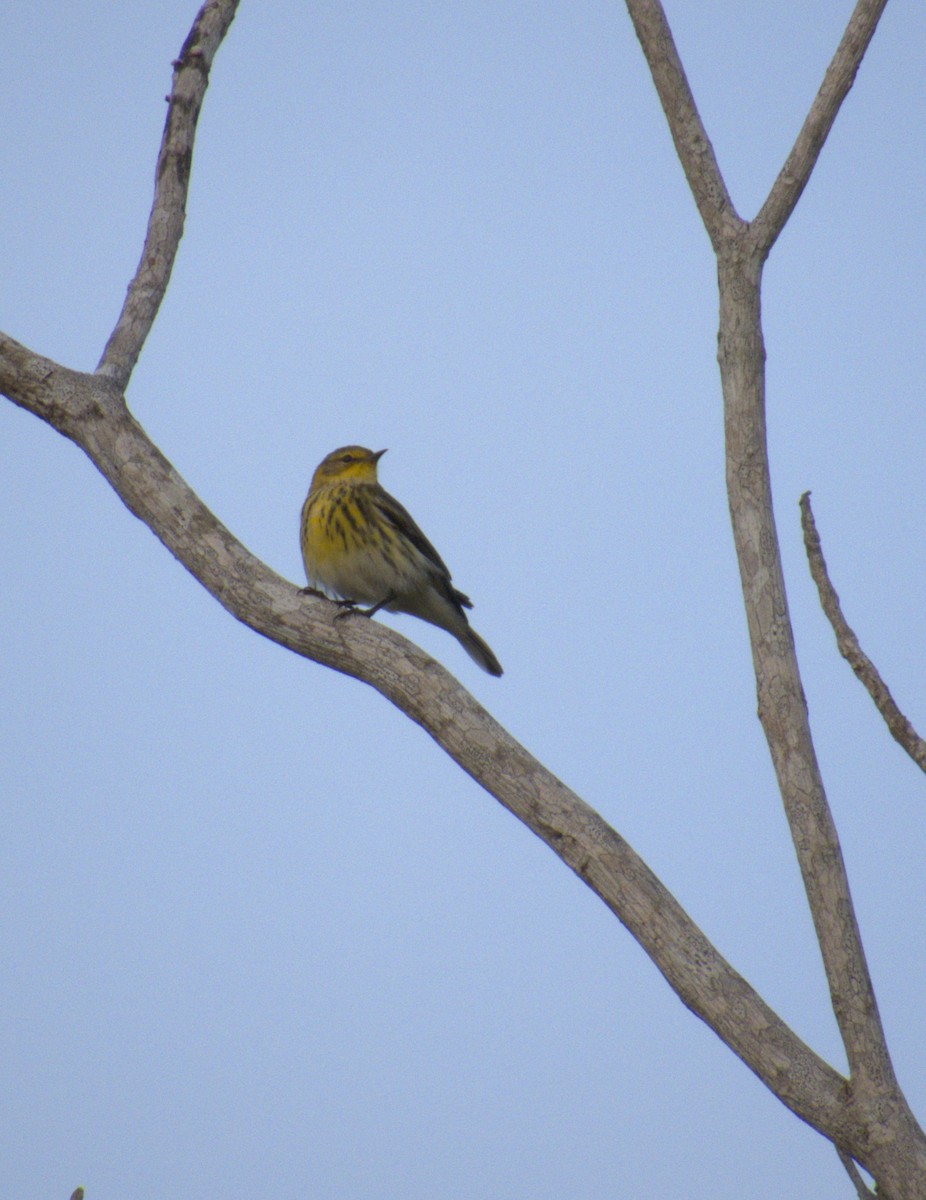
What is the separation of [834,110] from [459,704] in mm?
2769

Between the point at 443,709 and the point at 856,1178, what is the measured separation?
6.46ft

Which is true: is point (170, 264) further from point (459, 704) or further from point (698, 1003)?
point (698, 1003)

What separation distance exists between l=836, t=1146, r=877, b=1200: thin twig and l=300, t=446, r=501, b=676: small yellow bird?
4140 mm

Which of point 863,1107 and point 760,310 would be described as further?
point 760,310

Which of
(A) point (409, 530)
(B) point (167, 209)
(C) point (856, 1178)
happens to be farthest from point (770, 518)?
(A) point (409, 530)

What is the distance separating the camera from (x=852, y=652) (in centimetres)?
434

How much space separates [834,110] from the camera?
16.9 ft

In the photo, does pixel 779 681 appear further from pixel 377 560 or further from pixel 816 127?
pixel 377 560

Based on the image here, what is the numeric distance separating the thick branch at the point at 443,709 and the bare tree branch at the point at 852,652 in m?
0.94

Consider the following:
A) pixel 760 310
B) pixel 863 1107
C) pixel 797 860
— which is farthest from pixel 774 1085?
pixel 760 310

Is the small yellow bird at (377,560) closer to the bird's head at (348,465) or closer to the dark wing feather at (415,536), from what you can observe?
the dark wing feather at (415,536)

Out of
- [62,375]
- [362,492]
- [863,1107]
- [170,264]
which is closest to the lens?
[863,1107]

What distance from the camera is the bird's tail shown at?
802 cm

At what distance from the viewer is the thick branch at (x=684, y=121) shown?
5133 mm
